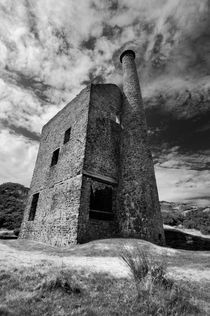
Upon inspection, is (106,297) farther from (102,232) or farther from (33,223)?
(33,223)

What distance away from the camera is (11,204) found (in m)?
22.8

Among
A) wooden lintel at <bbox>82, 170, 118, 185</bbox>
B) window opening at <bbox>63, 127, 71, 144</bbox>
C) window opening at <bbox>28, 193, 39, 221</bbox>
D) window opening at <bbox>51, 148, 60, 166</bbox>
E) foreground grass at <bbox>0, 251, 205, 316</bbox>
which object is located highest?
window opening at <bbox>63, 127, 71, 144</bbox>

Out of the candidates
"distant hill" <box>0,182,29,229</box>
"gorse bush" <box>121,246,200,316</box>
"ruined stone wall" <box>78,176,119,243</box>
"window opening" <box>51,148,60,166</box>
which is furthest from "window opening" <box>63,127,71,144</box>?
"distant hill" <box>0,182,29,229</box>

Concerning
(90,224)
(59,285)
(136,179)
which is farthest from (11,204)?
(59,285)

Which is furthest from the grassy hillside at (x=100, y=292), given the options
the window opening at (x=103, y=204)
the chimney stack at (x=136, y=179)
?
the window opening at (x=103, y=204)

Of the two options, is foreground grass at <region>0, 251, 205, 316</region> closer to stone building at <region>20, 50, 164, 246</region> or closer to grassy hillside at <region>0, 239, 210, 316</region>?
grassy hillside at <region>0, 239, 210, 316</region>

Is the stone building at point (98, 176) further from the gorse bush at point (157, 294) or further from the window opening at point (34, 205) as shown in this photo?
the gorse bush at point (157, 294)

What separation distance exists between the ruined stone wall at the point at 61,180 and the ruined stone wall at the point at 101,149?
1.29 feet

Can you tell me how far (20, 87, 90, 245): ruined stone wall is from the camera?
10.2 metres

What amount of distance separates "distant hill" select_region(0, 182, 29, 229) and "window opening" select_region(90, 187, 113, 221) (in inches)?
482

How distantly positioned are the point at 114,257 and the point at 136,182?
5581 mm

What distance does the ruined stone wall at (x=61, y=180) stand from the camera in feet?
33.3

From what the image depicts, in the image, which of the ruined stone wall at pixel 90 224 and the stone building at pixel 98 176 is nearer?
the ruined stone wall at pixel 90 224

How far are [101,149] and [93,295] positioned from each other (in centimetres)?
950
